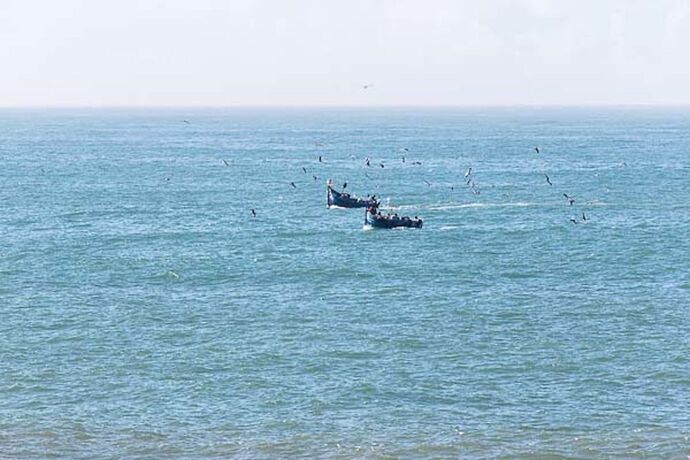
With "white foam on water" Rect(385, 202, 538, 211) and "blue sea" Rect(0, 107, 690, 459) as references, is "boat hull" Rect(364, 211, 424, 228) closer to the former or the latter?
"blue sea" Rect(0, 107, 690, 459)

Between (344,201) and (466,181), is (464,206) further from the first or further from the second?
(466,181)

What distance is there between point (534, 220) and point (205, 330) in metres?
53.4

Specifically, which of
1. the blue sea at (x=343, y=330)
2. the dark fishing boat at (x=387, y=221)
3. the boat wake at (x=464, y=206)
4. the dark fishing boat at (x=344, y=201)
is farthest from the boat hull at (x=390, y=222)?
the boat wake at (x=464, y=206)

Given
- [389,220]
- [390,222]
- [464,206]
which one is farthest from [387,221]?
[464,206]

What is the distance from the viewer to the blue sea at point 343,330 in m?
48.7

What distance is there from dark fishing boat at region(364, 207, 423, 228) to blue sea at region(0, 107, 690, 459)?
67.7 inches

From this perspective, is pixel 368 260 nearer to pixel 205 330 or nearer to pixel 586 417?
pixel 205 330

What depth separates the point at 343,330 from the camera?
64938 mm

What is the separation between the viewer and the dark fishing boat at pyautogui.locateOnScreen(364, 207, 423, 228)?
344 feet

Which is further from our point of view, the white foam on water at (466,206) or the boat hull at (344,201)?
the white foam on water at (466,206)

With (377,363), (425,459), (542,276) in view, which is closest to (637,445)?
(425,459)

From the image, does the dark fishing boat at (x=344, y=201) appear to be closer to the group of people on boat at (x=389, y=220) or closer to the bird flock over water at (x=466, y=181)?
the bird flock over water at (x=466, y=181)

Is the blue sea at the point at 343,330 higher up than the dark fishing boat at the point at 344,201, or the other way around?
the dark fishing boat at the point at 344,201

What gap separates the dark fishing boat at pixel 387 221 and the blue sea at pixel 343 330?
1.72 meters
